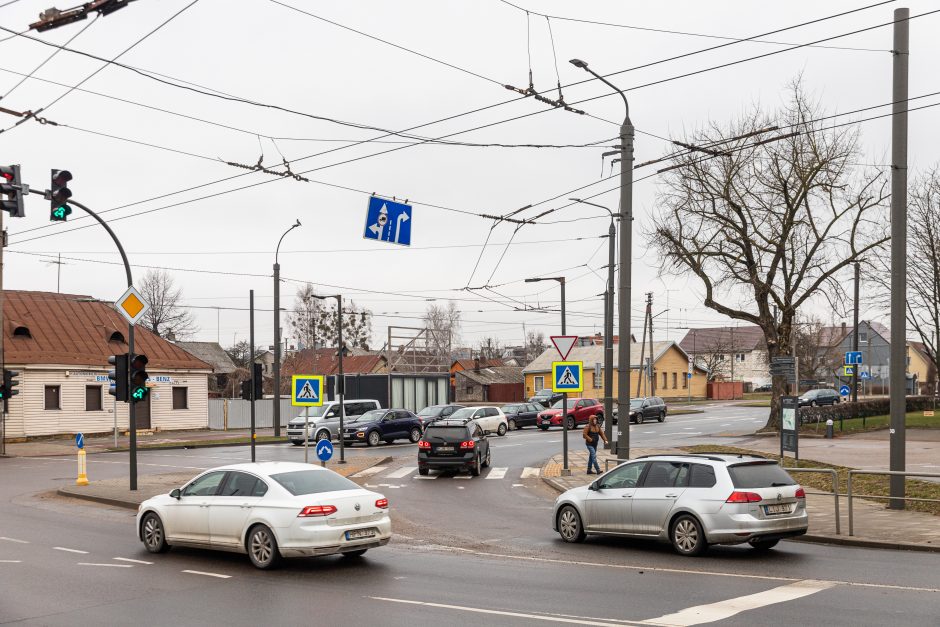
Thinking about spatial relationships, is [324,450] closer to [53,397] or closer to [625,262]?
[625,262]

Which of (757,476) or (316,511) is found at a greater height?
(757,476)

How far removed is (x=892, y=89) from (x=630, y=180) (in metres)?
6.10

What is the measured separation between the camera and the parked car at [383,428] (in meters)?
40.7

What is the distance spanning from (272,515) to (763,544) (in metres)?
7.07

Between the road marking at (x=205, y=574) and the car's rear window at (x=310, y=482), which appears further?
the car's rear window at (x=310, y=482)

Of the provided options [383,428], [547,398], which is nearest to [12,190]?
[383,428]

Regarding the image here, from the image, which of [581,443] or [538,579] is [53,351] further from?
[538,579]

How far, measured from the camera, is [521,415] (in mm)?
54281

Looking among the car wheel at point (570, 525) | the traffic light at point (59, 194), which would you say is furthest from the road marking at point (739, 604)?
the traffic light at point (59, 194)

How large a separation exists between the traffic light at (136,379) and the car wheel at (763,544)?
14.4m

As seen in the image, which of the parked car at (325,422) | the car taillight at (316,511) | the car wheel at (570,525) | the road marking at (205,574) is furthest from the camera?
the parked car at (325,422)

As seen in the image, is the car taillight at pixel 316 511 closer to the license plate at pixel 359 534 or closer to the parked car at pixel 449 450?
the license plate at pixel 359 534

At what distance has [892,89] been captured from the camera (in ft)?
56.5

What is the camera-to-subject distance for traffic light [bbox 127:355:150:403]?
2264 cm
